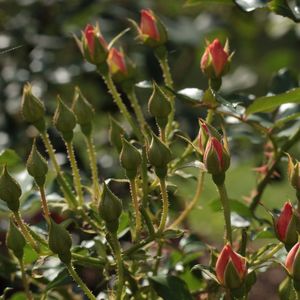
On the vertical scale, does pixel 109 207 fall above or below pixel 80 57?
above

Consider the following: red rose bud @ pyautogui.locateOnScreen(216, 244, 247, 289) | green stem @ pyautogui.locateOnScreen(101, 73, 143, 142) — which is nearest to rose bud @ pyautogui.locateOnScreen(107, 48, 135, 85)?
green stem @ pyautogui.locateOnScreen(101, 73, 143, 142)

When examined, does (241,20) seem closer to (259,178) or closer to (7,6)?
(7,6)

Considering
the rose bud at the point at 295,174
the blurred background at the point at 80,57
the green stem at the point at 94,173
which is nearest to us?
the rose bud at the point at 295,174

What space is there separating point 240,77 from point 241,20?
30 cm

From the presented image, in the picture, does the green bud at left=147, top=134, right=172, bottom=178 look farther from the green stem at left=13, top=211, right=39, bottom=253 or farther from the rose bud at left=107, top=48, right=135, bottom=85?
the rose bud at left=107, top=48, right=135, bottom=85

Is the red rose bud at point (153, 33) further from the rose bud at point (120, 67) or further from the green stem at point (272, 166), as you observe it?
the green stem at point (272, 166)

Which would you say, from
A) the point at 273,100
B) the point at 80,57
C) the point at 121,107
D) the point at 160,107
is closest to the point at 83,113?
the point at 121,107

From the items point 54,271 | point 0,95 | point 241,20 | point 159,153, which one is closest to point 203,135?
point 159,153

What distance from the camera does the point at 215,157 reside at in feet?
3.40

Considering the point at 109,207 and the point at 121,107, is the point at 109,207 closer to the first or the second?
the point at 109,207

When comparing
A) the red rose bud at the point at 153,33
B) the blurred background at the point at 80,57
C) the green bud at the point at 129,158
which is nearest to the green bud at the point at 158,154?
the green bud at the point at 129,158

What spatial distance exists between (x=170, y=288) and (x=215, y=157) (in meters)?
0.22

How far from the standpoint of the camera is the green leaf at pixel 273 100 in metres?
1.16

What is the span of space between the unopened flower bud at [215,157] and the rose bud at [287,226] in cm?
9
